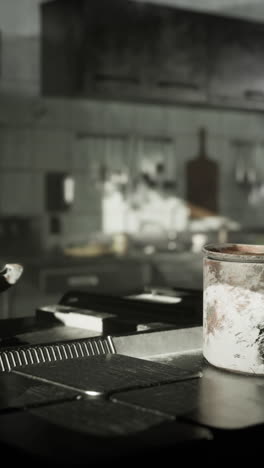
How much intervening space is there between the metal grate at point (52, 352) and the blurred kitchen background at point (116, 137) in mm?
2201

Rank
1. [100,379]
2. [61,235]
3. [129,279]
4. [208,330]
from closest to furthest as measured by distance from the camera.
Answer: [100,379] < [208,330] < [129,279] < [61,235]

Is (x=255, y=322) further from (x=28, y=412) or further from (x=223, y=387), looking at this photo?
(x=28, y=412)

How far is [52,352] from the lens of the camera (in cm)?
118

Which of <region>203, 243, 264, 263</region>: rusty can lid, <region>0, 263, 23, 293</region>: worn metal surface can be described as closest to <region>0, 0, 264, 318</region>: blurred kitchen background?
<region>0, 263, 23, 293</region>: worn metal surface

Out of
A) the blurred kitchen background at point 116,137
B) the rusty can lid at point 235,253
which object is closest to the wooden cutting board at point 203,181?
the blurred kitchen background at point 116,137

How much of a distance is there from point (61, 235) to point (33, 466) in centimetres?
334

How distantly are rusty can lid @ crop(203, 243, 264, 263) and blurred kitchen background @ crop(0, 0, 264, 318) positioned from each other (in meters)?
2.29

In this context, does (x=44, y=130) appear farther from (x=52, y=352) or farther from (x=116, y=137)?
(x=52, y=352)

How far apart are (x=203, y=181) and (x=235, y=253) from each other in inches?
135

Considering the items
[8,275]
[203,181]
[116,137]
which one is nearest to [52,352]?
[8,275]

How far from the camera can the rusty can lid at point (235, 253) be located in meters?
1.10

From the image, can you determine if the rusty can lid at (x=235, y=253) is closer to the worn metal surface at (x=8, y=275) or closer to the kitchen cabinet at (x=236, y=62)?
the worn metal surface at (x=8, y=275)

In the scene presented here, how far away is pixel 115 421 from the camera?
843mm

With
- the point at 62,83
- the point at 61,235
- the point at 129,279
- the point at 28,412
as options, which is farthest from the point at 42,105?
the point at 28,412
